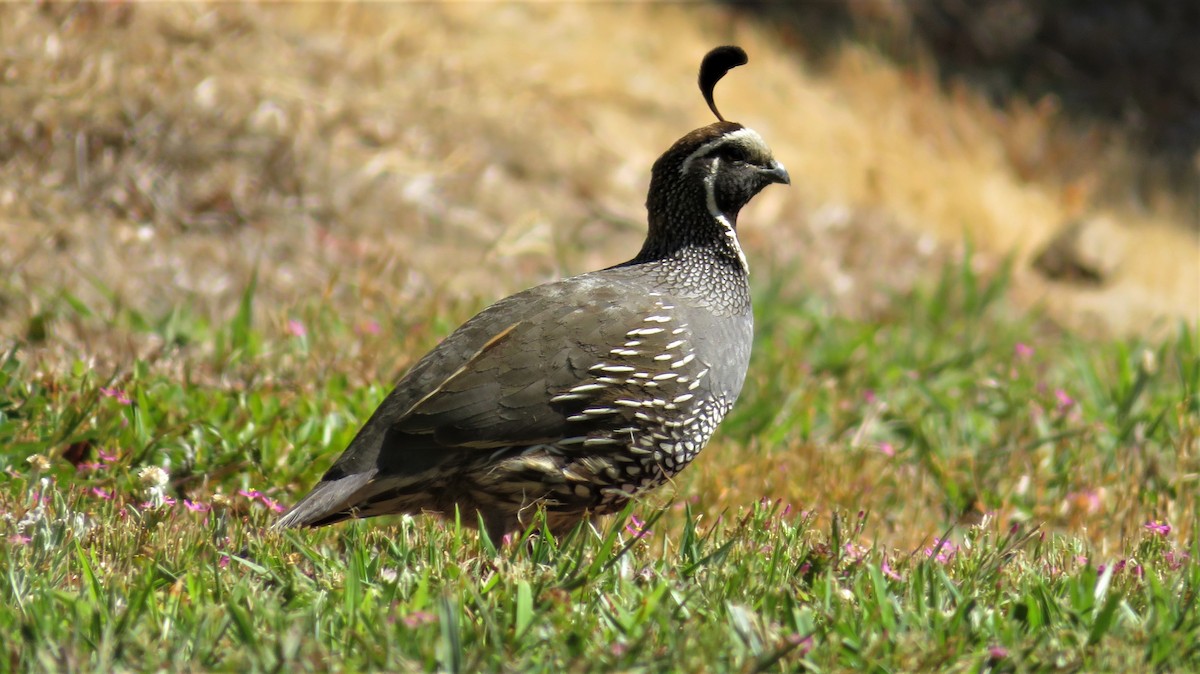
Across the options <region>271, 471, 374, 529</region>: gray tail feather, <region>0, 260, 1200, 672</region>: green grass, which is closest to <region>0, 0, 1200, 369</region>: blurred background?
<region>0, 260, 1200, 672</region>: green grass

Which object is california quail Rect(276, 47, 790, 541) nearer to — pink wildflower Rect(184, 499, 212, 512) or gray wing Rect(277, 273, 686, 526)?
gray wing Rect(277, 273, 686, 526)

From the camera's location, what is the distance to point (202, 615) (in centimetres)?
325

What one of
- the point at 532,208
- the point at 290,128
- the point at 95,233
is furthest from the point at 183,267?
the point at 532,208

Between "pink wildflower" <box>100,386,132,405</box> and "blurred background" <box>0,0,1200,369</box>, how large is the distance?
53 centimetres

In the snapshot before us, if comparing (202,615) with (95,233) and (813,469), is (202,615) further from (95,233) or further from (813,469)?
(95,233)

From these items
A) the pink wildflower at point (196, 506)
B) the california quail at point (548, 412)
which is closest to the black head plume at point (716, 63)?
the california quail at point (548, 412)

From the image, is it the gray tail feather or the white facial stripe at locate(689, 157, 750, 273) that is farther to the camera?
the white facial stripe at locate(689, 157, 750, 273)

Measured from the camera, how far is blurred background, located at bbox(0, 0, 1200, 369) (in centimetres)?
727

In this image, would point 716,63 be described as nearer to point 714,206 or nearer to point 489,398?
point 714,206

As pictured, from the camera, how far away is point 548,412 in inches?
170

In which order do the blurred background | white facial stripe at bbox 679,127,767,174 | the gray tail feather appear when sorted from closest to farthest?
the gray tail feather < white facial stripe at bbox 679,127,767,174 < the blurred background

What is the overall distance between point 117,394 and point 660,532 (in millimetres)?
2012

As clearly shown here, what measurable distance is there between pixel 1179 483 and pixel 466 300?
368 cm

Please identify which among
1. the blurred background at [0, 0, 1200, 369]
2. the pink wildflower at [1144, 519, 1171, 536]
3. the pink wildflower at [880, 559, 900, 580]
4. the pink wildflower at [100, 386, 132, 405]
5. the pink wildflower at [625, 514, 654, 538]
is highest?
the blurred background at [0, 0, 1200, 369]
